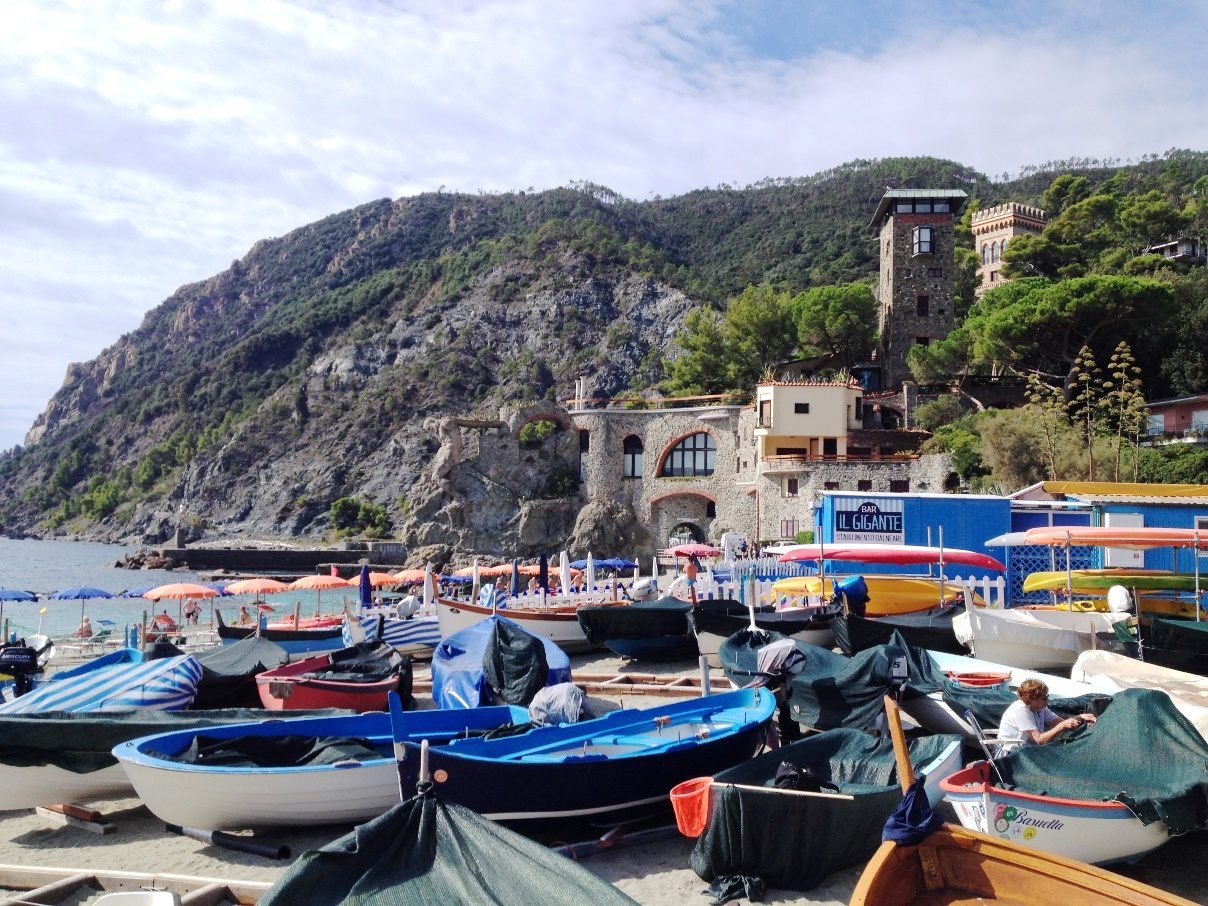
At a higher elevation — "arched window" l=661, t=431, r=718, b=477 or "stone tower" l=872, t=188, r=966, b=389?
"stone tower" l=872, t=188, r=966, b=389

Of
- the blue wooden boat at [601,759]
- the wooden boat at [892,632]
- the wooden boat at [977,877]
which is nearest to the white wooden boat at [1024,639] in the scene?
the wooden boat at [892,632]

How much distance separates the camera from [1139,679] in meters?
10.6

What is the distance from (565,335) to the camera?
90.7 m

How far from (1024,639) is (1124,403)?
27272 mm

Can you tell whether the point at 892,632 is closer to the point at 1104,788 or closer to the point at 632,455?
the point at 1104,788

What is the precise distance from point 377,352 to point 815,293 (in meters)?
63.7

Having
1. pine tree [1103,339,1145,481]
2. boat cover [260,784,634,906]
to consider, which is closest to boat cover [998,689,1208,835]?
boat cover [260,784,634,906]

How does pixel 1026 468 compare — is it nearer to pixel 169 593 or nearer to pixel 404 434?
pixel 169 593

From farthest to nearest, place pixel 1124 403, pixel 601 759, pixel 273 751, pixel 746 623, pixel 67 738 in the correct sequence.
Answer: pixel 1124 403
pixel 746 623
pixel 67 738
pixel 273 751
pixel 601 759

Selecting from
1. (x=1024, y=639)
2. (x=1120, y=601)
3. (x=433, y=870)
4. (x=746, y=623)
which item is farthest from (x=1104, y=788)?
(x=746, y=623)

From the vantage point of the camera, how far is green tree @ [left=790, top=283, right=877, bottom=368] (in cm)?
4859

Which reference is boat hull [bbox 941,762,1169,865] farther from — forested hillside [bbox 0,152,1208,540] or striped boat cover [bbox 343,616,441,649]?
forested hillside [bbox 0,152,1208,540]

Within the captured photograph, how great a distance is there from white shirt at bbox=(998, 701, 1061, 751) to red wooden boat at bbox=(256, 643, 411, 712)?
6962 mm

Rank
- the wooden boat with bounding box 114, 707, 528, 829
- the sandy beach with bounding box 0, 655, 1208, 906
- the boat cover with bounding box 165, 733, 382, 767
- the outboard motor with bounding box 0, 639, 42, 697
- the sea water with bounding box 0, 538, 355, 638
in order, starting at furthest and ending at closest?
the sea water with bounding box 0, 538, 355, 638, the outboard motor with bounding box 0, 639, 42, 697, the boat cover with bounding box 165, 733, 382, 767, the wooden boat with bounding box 114, 707, 528, 829, the sandy beach with bounding box 0, 655, 1208, 906
